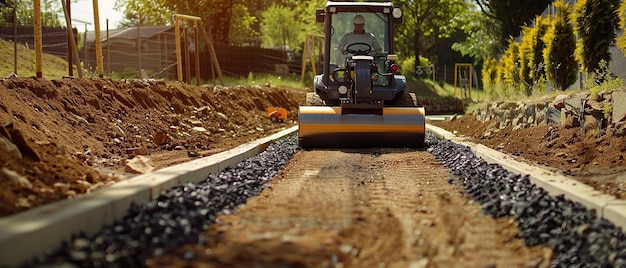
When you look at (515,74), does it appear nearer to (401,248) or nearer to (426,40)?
(401,248)

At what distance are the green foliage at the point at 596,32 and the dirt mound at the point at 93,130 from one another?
22.0 feet

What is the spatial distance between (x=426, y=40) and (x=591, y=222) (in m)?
63.2

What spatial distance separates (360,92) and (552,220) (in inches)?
303

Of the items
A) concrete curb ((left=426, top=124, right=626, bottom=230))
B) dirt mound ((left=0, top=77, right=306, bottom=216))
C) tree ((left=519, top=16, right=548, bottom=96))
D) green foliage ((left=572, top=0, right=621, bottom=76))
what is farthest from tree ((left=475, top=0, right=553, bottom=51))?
concrete curb ((left=426, top=124, right=626, bottom=230))

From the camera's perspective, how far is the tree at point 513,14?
31.6 metres

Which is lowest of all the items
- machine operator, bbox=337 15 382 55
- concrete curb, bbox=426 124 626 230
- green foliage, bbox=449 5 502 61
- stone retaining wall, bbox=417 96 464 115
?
stone retaining wall, bbox=417 96 464 115

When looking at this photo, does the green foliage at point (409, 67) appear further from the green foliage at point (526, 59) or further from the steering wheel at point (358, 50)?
the steering wheel at point (358, 50)

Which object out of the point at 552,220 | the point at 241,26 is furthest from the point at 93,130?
the point at 241,26

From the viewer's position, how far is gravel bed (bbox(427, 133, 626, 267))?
17.5ft

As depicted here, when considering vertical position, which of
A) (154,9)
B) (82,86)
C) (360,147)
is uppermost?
(154,9)

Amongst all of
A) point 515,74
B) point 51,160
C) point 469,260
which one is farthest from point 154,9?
point 469,260

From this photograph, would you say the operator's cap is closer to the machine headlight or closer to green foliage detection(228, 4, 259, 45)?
the machine headlight

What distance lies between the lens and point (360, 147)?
14164 mm

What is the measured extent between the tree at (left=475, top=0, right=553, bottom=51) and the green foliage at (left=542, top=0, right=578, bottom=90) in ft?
45.9
